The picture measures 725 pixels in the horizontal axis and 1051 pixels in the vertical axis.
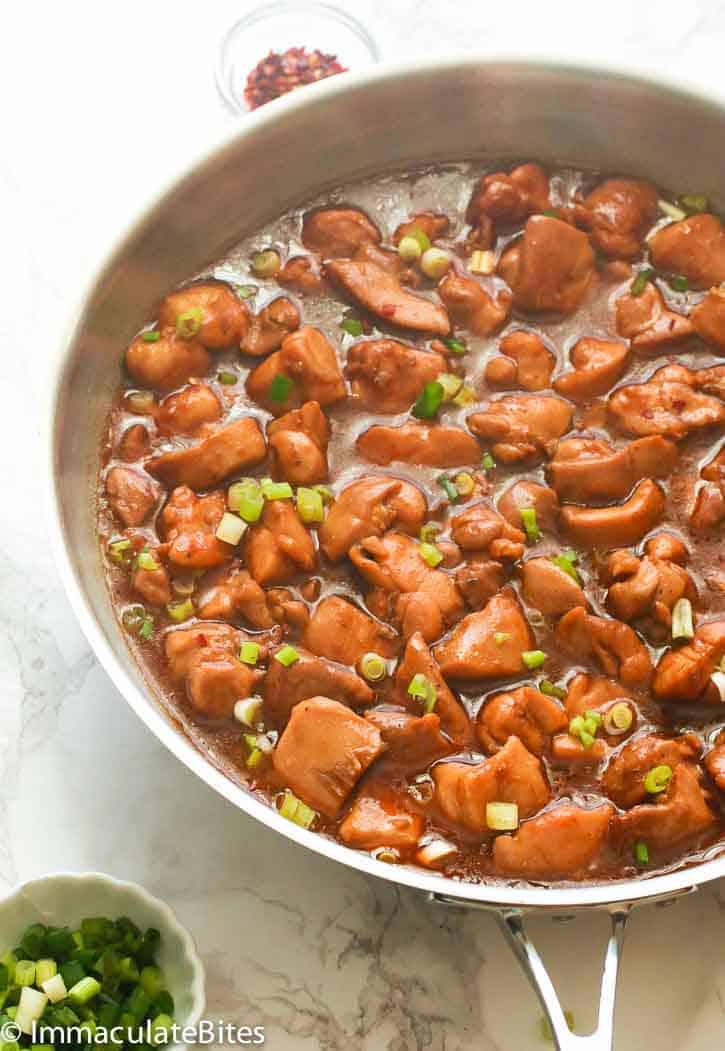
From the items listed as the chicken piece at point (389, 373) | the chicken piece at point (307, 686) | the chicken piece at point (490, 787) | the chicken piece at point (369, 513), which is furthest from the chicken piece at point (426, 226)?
the chicken piece at point (490, 787)

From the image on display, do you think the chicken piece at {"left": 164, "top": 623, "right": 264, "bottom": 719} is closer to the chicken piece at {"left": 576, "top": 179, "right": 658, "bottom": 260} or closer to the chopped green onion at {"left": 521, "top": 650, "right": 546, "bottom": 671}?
the chopped green onion at {"left": 521, "top": 650, "right": 546, "bottom": 671}

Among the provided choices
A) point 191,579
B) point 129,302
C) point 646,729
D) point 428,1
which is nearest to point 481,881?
point 646,729

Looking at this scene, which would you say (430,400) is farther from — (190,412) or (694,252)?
(694,252)

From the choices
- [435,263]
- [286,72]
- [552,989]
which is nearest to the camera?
[552,989]

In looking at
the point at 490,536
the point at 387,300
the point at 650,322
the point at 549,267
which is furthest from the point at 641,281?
the point at 490,536

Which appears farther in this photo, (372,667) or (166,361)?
(166,361)

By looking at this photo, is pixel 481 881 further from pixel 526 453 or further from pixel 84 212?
pixel 84 212
